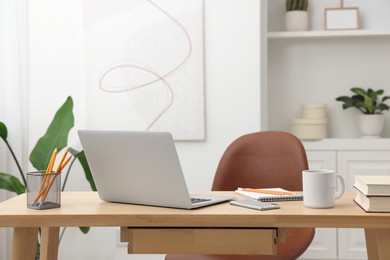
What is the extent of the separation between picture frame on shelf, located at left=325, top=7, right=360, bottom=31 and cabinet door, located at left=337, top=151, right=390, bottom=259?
794mm

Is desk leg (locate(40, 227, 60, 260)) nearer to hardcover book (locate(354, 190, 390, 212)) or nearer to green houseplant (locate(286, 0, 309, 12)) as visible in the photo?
hardcover book (locate(354, 190, 390, 212))

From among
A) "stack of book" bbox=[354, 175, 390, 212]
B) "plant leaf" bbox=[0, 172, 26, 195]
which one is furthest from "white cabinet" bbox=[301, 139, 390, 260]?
"stack of book" bbox=[354, 175, 390, 212]

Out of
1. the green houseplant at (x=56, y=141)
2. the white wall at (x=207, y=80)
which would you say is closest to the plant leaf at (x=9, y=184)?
the green houseplant at (x=56, y=141)

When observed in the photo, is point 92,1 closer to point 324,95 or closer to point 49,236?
point 324,95

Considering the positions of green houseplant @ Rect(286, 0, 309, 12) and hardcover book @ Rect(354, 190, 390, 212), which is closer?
hardcover book @ Rect(354, 190, 390, 212)

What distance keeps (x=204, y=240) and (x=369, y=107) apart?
8.09ft

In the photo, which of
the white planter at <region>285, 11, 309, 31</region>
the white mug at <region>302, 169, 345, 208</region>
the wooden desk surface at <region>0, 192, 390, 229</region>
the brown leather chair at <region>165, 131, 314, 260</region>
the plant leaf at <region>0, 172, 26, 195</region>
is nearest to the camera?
the wooden desk surface at <region>0, 192, 390, 229</region>

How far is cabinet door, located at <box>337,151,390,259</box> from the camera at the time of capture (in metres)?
3.64

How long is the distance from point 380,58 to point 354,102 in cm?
39

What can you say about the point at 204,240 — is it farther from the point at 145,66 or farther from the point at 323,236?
the point at 323,236

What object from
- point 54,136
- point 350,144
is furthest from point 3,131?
point 350,144

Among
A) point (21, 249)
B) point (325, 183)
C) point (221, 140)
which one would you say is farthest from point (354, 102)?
point (21, 249)

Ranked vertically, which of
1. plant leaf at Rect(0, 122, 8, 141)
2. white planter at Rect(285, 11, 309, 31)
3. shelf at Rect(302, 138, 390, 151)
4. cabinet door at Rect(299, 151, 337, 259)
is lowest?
cabinet door at Rect(299, 151, 337, 259)

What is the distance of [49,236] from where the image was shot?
193cm
